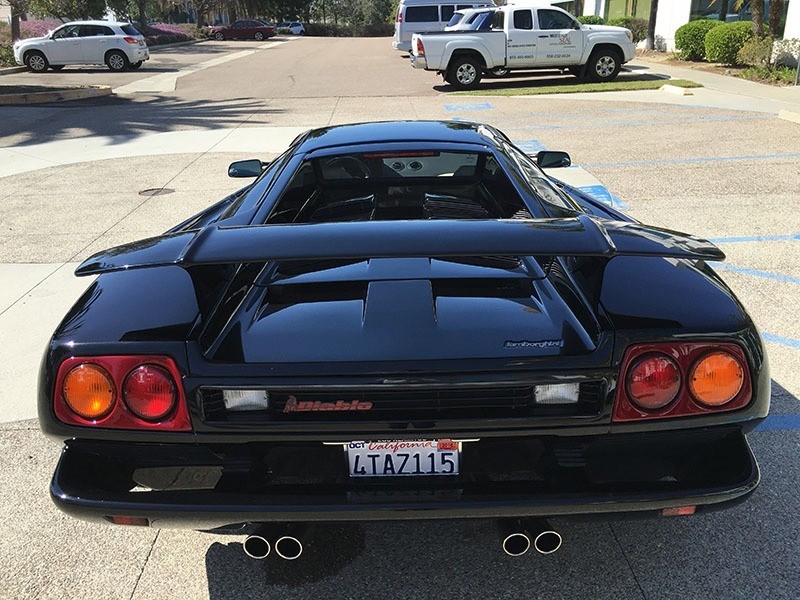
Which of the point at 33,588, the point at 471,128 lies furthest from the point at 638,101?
the point at 33,588

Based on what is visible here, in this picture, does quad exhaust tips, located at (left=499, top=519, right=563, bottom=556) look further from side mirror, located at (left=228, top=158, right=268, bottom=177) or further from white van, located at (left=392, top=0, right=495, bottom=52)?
white van, located at (left=392, top=0, right=495, bottom=52)

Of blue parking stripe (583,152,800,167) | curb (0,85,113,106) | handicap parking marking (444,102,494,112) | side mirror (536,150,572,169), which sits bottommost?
blue parking stripe (583,152,800,167)

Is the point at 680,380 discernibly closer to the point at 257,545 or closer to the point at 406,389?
the point at 406,389

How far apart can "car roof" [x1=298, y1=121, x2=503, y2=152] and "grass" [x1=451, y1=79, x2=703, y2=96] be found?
13600 mm

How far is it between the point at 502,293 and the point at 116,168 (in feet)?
28.8

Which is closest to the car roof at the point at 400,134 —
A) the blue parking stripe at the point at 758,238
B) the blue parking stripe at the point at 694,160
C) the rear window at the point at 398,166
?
the rear window at the point at 398,166

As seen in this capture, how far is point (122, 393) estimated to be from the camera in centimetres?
209

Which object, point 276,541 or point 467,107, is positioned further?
point 467,107

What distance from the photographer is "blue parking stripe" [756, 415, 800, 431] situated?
328 cm

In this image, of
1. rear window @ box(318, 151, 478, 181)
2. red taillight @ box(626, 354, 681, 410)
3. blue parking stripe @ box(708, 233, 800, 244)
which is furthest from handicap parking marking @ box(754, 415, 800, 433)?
blue parking stripe @ box(708, 233, 800, 244)

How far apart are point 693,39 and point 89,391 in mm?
23163

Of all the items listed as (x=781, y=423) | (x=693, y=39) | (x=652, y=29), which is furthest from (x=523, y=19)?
(x=781, y=423)

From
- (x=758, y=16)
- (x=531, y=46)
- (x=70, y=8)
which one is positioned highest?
(x=70, y=8)

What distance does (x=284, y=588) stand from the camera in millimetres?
2414
